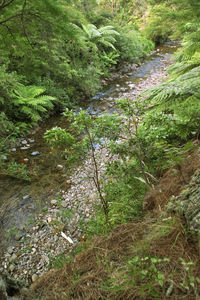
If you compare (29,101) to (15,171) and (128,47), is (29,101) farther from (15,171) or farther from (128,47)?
(128,47)

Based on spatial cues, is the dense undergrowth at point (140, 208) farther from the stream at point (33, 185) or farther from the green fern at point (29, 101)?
the stream at point (33, 185)

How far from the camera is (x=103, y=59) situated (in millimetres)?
9211

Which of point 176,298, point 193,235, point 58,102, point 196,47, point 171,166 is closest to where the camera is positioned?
point 176,298

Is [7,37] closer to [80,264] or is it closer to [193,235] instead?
[80,264]

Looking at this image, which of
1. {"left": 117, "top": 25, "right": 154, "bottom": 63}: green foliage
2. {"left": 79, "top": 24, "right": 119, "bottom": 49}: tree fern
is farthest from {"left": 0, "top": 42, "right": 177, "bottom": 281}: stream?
{"left": 117, "top": 25, "right": 154, "bottom": 63}: green foliage

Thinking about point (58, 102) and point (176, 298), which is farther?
point (58, 102)

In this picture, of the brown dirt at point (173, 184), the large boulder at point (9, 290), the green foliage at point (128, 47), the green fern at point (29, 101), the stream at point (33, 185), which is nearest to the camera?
the large boulder at point (9, 290)

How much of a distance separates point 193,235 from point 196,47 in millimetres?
3876

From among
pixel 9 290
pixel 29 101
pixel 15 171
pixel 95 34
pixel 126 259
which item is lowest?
pixel 9 290

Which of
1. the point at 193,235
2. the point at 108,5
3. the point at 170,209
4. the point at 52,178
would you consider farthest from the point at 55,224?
the point at 108,5

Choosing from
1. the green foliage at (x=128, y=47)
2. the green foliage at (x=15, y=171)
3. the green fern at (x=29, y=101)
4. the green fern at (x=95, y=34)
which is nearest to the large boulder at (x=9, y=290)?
the green foliage at (x=15, y=171)

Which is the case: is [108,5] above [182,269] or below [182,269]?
above

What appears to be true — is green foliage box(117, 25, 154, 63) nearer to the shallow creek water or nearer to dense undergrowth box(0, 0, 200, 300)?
the shallow creek water

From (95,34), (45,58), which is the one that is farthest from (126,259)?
(95,34)
